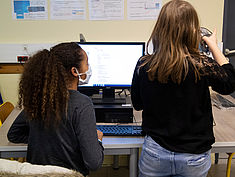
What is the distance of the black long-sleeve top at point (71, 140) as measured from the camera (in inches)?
42.7

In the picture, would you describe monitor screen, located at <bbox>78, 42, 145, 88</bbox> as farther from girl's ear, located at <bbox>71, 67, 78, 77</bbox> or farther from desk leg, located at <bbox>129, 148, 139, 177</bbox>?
girl's ear, located at <bbox>71, 67, 78, 77</bbox>

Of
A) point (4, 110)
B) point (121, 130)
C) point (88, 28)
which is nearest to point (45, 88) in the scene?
point (121, 130)

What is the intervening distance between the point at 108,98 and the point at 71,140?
0.79 meters

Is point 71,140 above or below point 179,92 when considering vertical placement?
below

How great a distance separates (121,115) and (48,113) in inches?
27.5

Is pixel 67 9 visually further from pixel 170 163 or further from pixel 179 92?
pixel 170 163

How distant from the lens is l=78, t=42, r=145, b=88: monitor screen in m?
1.76

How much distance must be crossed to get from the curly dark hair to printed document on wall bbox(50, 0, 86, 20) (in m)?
1.40

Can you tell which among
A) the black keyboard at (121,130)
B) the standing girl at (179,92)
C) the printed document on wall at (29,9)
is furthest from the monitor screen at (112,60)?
the printed document on wall at (29,9)

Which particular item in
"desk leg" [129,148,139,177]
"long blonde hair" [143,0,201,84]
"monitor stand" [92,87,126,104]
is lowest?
"desk leg" [129,148,139,177]

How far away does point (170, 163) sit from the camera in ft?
3.85

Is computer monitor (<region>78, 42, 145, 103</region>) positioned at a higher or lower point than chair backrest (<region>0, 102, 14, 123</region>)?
higher

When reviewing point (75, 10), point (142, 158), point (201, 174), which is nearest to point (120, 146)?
point (142, 158)

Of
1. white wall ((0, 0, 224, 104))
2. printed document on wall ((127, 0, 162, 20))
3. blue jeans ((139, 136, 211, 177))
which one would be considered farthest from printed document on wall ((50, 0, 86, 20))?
blue jeans ((139, 136, 211, 177))
